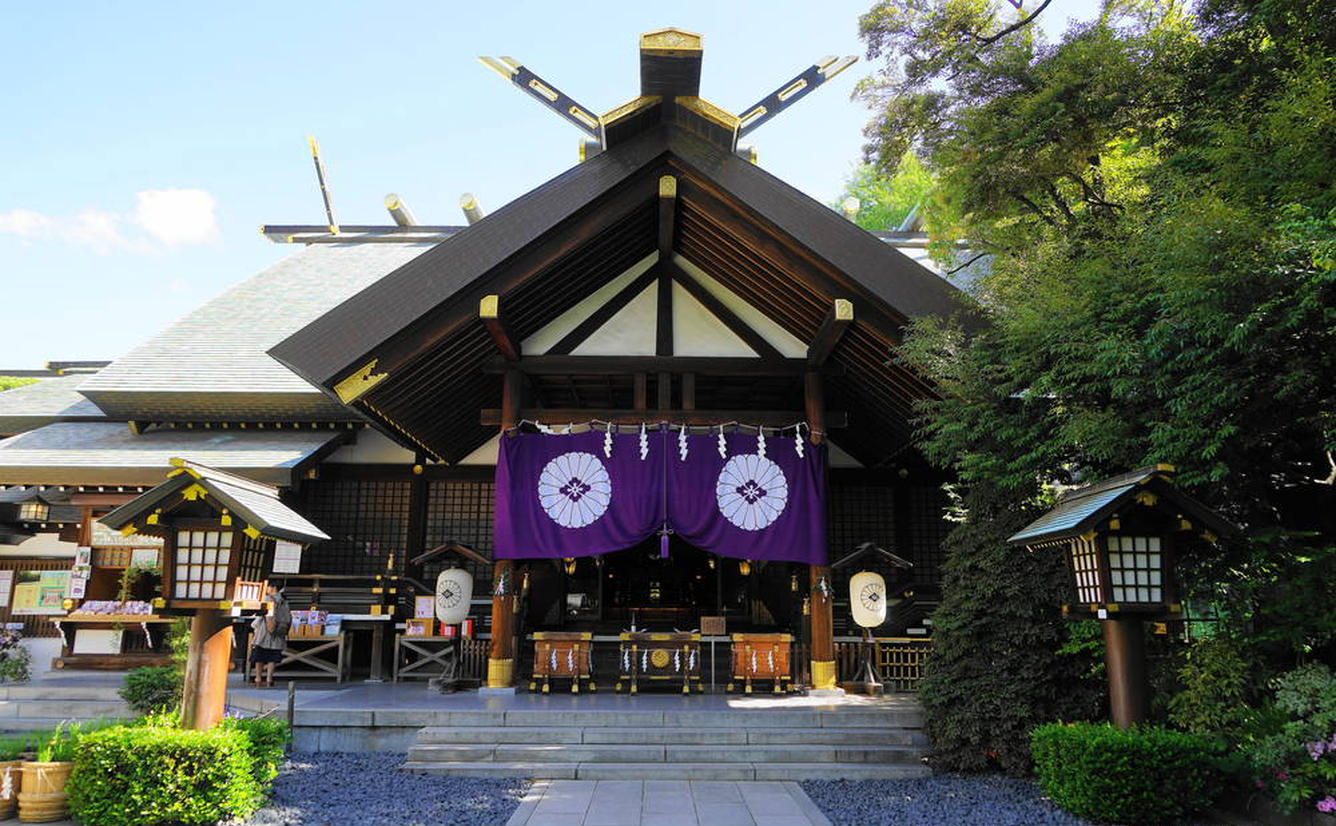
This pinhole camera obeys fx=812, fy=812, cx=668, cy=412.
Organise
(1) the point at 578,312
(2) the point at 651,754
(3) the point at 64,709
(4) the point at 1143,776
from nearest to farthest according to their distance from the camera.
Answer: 1. (4) the point at 1143,776
2. (2) the point at 651,754
3. (3) the point at 64,709
4. (1) the point at 578,312

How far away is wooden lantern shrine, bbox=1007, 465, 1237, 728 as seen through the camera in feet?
19.5

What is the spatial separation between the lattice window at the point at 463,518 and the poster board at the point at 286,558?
212 cm

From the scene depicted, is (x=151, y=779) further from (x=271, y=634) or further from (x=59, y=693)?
(x=59, y=693)

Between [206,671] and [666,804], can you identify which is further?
[666,804]

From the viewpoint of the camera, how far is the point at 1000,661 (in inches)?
307

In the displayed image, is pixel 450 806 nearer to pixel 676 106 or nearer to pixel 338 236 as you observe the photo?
pixel 676 106

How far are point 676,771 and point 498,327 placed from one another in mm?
5831

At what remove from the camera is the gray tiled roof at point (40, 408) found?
592 inches

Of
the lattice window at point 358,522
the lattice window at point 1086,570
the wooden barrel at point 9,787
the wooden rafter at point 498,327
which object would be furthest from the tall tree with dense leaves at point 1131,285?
the lattice window at point 358,522

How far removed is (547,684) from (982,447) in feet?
20.6

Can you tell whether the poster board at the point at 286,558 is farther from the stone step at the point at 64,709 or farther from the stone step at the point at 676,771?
the stone step at the point at 676,771

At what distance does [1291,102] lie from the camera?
19.4 feet

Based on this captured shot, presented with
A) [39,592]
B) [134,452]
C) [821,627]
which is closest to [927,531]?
[821,627]

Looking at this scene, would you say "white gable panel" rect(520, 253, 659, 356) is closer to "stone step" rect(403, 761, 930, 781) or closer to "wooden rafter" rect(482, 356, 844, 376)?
"wooden rafter" rect(482, 356, 844, 376)
